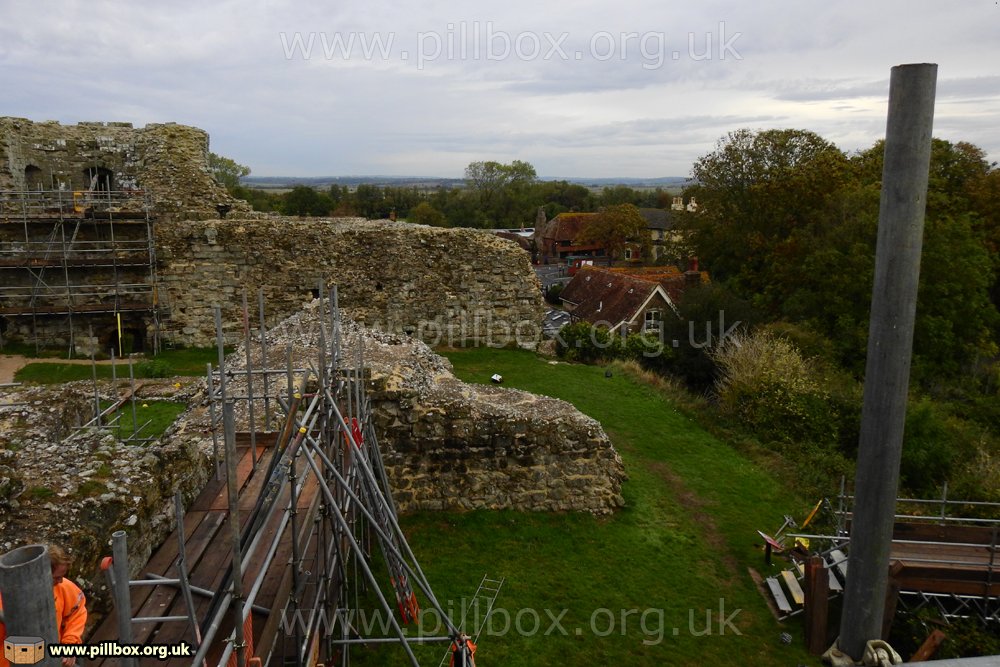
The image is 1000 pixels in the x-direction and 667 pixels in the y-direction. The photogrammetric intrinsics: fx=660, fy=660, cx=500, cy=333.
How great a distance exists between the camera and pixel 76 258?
52.8ft

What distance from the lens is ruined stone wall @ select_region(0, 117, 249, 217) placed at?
55.5ft

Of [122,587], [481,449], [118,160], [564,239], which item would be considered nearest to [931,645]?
[481,449]

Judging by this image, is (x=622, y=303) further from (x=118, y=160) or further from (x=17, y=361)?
(x=17, y=361)

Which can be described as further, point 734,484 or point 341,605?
point 734,484

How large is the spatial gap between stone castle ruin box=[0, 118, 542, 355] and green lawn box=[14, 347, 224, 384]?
3.77ft

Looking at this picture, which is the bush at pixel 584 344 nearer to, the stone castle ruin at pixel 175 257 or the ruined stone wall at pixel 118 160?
the stone castle ruin at pixel 175 257

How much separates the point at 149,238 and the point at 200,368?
12.3 feet

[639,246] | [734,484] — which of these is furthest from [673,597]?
[639,246]

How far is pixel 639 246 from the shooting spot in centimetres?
4828

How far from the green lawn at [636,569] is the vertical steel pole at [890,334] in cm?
253

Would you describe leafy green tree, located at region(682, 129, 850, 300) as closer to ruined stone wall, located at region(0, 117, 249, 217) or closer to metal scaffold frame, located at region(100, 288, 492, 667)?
ruined stone wall, located at region(0, 117, 249, 217)

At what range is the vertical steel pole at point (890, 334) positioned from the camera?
4465 millimetres

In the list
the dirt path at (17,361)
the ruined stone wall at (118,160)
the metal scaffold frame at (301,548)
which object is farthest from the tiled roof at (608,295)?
the metal scaffold frame at (301,548)

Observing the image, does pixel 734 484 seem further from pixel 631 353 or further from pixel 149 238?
pixel 149 238
